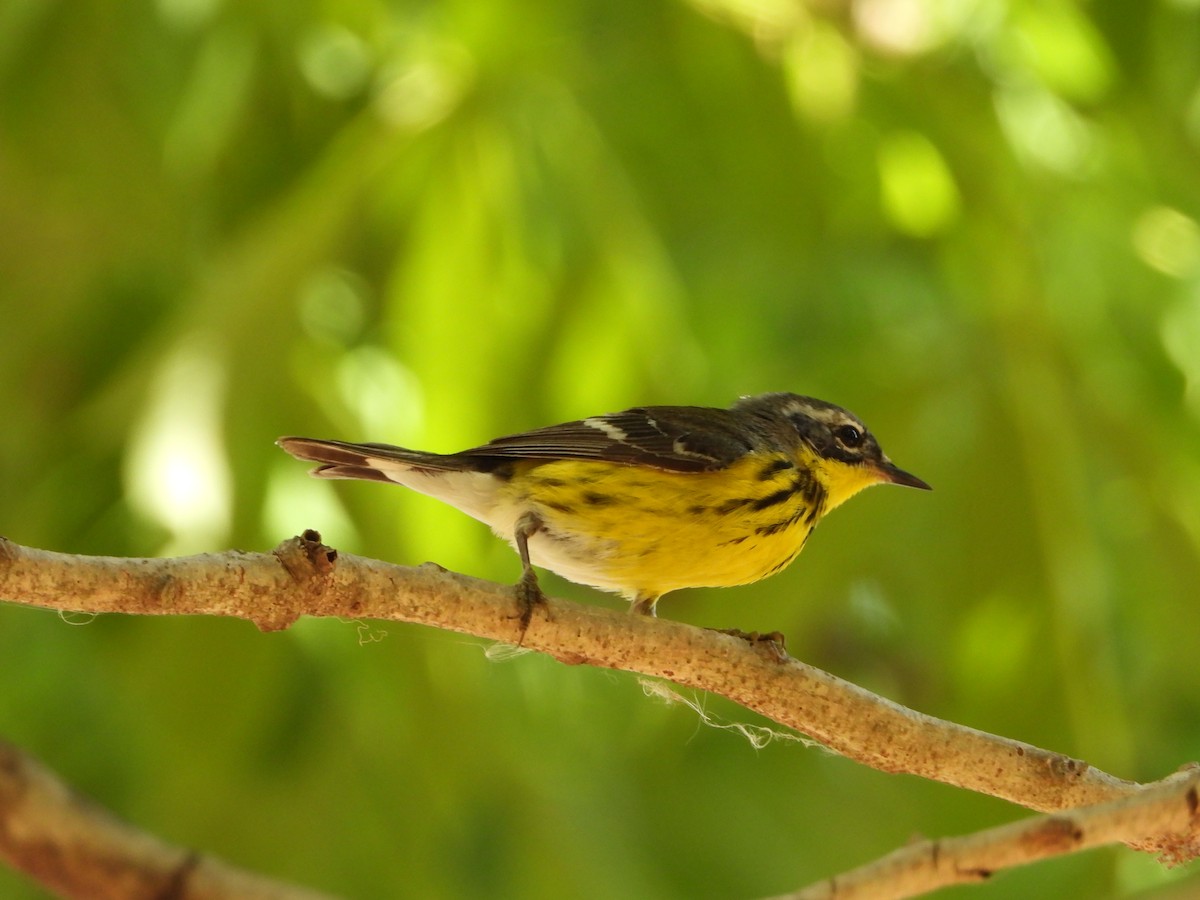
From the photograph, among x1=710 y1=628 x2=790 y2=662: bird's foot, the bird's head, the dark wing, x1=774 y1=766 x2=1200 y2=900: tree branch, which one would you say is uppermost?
x1=774 y1=766 x2=1200 y2=900: tree branch

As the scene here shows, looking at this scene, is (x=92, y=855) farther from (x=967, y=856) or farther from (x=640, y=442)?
(x=640, y=442)

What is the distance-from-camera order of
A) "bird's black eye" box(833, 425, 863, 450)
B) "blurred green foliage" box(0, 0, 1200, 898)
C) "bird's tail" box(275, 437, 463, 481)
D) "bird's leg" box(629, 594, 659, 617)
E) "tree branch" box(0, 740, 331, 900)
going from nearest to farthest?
"tree branch" box(0, 740, 331, 900)
"bird's tail" box(275, 437, 463, 481)
"bird's leg" box(629, 594, 659, 617)
"blurred green foliage" box(0, 0, 1200, 898)
"bird's black eye" box(833, 425, 863, 450)

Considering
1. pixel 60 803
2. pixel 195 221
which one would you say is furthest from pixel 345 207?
pixel 60 803

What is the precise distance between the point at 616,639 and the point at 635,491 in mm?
1061

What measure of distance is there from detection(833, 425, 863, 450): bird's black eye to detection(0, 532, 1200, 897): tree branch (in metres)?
1.59

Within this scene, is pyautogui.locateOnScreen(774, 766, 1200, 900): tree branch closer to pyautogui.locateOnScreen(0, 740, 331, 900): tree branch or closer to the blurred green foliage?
pyautogui.locateOnScreen(0, 740, 331, 900): tree branch

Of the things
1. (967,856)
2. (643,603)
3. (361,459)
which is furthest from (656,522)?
(967,856)

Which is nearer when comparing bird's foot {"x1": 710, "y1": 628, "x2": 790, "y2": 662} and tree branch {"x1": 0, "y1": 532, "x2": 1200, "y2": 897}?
tree branch {"x1": 0, "y1": 532, "x2": 1200, "y2": 897}

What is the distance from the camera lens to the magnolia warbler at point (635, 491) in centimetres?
432

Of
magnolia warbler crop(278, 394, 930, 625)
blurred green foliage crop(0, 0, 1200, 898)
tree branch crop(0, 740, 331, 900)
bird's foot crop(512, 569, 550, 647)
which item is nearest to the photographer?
tree branch crop(0, 740, 331, 900)

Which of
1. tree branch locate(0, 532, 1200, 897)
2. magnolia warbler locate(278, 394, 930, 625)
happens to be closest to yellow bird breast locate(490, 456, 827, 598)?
magnolia warbler locate(278, 394, 930, 625)

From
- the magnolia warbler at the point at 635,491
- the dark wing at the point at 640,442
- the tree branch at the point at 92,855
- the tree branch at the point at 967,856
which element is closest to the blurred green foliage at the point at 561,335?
the magnolia warbler at the point at 635,491

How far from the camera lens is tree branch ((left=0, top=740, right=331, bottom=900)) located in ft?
4.16

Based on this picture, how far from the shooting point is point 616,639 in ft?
11.2
